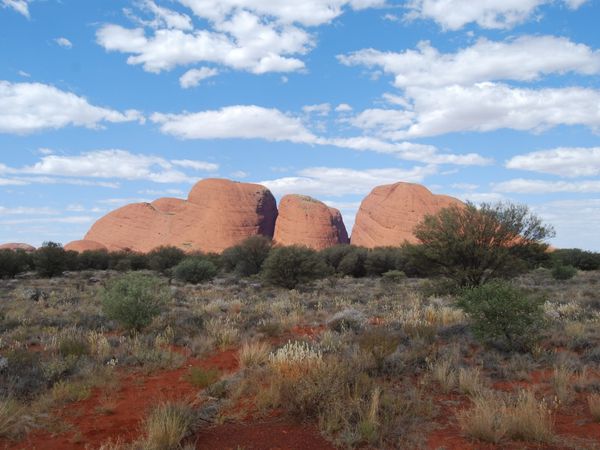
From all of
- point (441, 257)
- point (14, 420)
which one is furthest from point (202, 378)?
point (441, 257)

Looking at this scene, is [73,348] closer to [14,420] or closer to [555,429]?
[14,420]

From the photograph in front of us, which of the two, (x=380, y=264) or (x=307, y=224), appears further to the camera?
(x=307, y=224)

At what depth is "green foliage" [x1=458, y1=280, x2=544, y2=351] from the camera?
8391 millimetres

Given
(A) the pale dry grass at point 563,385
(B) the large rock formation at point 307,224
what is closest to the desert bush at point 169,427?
(A) the pale dry grass at point 563,385

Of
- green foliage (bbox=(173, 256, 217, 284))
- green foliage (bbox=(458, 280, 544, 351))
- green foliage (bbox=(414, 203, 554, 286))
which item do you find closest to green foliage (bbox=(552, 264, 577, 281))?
green foliage (bbox=(414, 203, 554, 286))

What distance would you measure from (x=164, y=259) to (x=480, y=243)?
32.1m

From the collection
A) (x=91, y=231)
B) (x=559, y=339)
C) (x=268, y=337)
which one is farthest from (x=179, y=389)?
(x=91, y=231)

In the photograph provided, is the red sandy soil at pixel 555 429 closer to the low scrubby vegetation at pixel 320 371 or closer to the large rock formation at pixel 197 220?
the low scrubby vegetation at pixel 320 371

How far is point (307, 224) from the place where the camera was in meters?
82.0

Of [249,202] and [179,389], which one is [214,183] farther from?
[179,389]

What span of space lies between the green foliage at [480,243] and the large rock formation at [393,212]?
192 feet

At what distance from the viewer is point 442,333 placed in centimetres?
975

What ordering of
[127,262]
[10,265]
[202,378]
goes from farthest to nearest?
[127,262], [10,265], [202,378]

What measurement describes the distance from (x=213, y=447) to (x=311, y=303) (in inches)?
446
